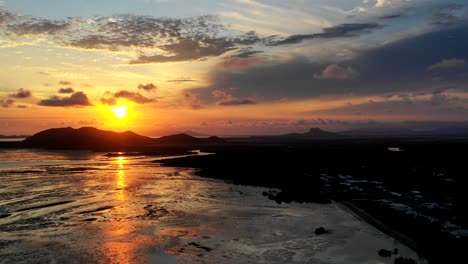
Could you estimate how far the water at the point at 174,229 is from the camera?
22531mm

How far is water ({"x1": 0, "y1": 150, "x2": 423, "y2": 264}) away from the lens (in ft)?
73.9

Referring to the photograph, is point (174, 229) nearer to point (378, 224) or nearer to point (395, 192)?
point (378, 224)

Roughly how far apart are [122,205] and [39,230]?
11.1 m

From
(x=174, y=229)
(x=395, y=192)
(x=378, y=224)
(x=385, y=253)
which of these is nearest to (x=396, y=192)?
(x=395, y=192)

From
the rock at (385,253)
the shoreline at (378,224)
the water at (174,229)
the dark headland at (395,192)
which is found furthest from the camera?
the dark headland at (395,192)

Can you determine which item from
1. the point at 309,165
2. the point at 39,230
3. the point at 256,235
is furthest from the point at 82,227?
the point at 309,165

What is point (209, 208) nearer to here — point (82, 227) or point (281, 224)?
point (281, 224)

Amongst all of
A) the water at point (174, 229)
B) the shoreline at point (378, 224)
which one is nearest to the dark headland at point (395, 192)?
the shoreline at point (378, 224)

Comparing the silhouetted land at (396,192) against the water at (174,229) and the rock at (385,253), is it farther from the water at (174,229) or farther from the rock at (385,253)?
the water at (174,229)

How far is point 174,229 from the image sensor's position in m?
29.0

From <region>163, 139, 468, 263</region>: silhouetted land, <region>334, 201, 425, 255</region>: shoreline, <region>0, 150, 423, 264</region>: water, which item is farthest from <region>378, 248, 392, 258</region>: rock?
<region>163, 139, 468, 263</region>: silhouetted land

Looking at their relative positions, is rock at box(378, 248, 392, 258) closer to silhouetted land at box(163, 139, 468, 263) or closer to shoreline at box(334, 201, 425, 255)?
shoreline at box(334, 201, 425, 255)

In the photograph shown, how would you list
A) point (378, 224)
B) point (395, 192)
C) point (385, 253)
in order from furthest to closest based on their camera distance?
point (395, 192) < point (378, 224) < point (385, 253)

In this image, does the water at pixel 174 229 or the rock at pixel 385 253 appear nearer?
the rock at pixel 385 253
